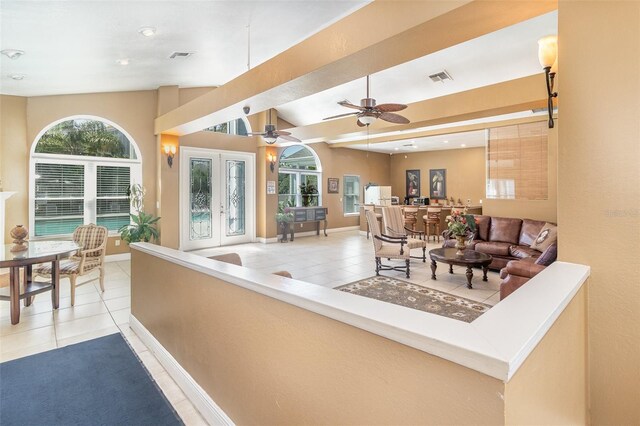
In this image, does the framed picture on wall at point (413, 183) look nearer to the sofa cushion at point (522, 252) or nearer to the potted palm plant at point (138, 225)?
the sofa cushion at point (522, 252)

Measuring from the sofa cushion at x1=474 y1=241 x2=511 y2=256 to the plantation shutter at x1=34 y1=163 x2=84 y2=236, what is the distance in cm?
770

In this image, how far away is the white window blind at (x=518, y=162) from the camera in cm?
595

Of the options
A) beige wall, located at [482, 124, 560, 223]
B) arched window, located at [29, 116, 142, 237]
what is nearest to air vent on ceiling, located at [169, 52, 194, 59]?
arched window, located at [29, 116, 142, 237]

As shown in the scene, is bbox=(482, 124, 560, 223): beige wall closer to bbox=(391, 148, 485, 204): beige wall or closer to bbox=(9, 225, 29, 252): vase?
bbox=(391, 148, 485, 204): beige wall

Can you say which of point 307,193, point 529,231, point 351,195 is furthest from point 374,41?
point 351,195

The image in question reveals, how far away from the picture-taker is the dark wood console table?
358 inches

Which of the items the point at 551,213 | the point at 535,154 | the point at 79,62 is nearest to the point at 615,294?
the point at 551,213

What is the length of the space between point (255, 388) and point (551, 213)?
617 cm

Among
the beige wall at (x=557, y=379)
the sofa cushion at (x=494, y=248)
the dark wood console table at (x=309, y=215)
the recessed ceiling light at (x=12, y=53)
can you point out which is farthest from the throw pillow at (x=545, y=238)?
the recessed ceiling light at (x=12, y=53)

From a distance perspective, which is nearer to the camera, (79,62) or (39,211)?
(79,62)

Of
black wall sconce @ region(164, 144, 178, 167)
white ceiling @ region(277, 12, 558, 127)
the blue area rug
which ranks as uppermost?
white ceiling @ region(277, 12, 558, 127)

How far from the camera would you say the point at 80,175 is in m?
6.02

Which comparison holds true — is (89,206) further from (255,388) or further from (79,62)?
(255,388)

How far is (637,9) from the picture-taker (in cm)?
146
